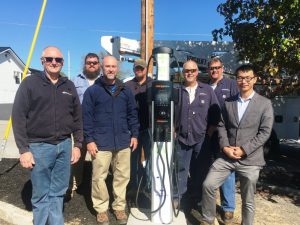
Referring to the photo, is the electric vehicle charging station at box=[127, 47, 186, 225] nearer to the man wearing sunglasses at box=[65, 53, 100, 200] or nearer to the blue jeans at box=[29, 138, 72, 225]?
the blue jeans at box=[29, 138, 72, 225]

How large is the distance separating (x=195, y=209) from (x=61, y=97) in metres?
2.55

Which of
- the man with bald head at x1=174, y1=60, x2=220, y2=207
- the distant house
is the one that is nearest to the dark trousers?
the man with bald head at x1=174, y1=60, x2=220, y2=207

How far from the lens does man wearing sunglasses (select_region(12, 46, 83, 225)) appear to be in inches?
153

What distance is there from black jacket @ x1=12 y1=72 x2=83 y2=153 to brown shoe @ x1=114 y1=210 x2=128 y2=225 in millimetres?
1278

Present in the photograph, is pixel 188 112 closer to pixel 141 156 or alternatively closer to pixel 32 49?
pixel 141 156

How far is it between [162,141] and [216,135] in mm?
909

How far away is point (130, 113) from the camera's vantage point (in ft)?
15.5

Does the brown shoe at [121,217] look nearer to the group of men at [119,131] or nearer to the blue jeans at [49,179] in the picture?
the group of men at [119,131]

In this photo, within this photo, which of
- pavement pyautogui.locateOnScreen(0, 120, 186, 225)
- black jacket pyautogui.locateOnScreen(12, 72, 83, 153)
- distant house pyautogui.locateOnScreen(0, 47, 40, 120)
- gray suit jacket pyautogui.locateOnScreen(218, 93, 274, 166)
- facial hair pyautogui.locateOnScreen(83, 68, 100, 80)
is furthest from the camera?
distant house pyautogui.locateOnScreen(0, 47, 40, 120)

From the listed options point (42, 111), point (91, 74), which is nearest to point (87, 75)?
point (91, 74)

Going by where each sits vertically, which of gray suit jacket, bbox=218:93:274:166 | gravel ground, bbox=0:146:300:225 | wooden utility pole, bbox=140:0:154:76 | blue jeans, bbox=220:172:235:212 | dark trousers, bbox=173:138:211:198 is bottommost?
gravel ground, bbox=0:146:300:225

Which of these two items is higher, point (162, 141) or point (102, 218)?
point (162, 141)

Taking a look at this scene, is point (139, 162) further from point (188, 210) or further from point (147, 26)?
point (147, 26)

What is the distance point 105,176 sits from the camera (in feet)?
15.2
